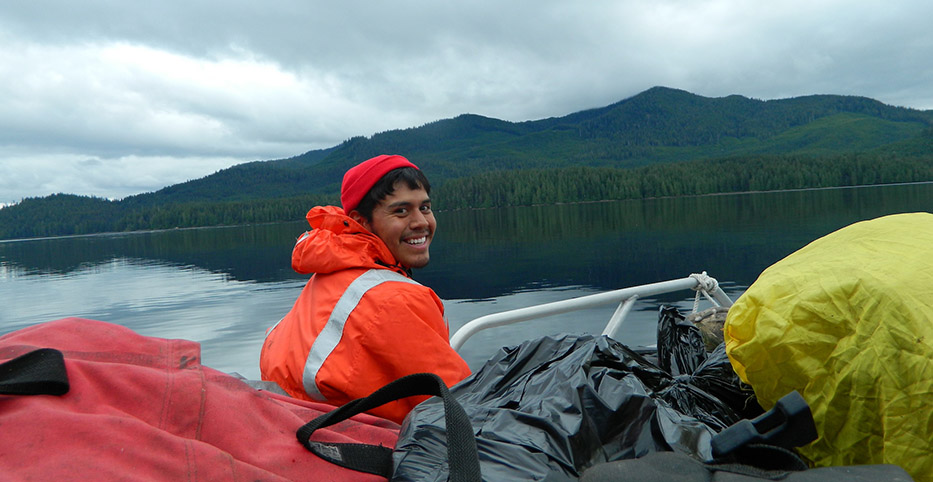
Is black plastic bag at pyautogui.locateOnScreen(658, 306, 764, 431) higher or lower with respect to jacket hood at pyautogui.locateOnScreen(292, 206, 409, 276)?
lower

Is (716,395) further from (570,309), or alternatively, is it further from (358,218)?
(358,218)

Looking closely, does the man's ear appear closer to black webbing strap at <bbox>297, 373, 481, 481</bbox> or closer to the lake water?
black webbing strap at <bbox>297, 373, 481, 481</bbox>

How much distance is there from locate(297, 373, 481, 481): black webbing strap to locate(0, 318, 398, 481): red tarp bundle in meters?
0.03

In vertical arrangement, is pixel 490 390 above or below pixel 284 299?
above

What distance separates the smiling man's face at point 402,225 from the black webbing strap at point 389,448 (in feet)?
4.46

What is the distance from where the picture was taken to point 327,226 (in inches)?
104

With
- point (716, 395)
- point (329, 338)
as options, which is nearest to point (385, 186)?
point (329, 338)

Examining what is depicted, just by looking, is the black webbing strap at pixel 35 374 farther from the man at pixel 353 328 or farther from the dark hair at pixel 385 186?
the dark hair at pixel 385 186

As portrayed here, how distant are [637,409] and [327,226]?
65.0 inches

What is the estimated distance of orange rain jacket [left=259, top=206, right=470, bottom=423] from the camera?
6.66 feet

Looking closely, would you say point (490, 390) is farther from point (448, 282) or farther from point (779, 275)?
point (448, 282)

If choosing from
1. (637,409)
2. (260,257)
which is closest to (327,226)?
(637,409)

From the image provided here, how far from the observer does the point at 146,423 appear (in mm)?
1243

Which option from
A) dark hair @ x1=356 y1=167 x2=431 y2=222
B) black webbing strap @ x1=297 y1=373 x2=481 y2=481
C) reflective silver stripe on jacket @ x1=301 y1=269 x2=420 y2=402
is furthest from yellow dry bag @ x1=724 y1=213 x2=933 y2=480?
dark hair @ x1=356 y1=167 x2=431 y2=222
